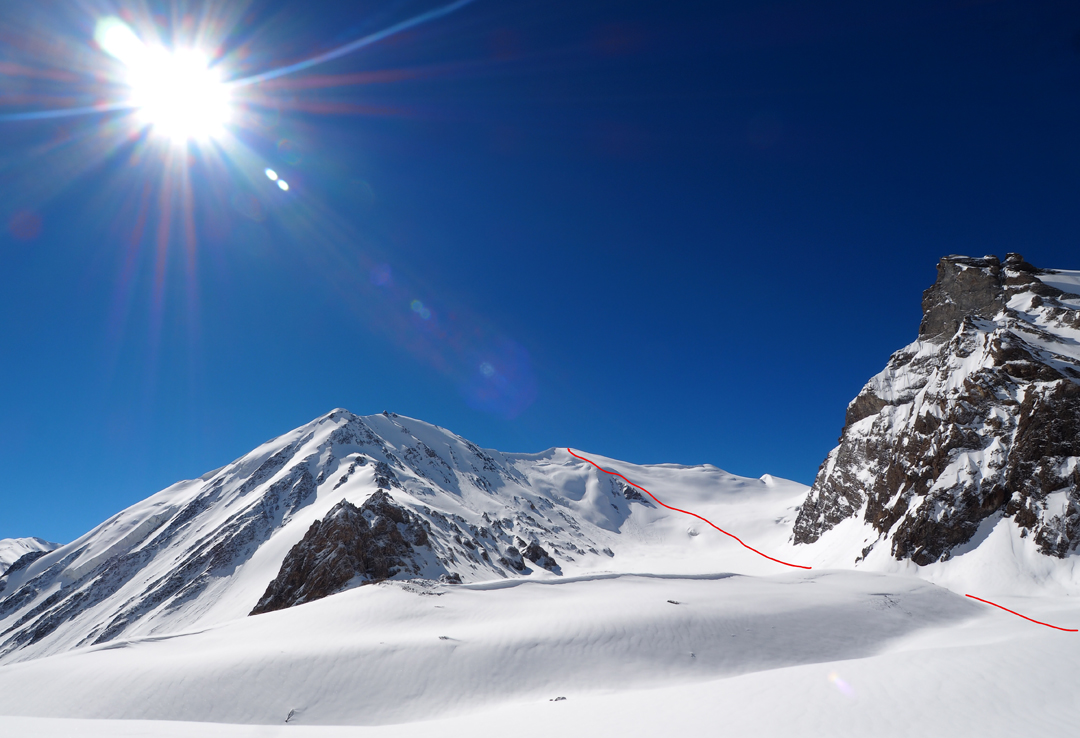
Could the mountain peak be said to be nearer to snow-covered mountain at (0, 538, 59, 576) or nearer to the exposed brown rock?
the exposed brown rock

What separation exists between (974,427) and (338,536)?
222 feet

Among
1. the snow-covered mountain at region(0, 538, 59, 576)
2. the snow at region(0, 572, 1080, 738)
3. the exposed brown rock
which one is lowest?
the snow at region(0, 572, 1080, 738)

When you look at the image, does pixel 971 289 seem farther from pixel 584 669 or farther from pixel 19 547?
pixel 19 547

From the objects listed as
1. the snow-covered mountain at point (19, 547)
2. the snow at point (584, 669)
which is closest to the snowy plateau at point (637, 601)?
the snow at point (584, 669)

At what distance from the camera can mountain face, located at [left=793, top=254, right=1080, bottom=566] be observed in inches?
1431

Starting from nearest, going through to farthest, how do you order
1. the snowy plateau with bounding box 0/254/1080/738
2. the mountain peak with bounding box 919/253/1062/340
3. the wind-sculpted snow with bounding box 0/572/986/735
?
the snowy plateau with bounding box 0/254/1080/738 → the wind-sculpted snow with bounding box 0/572/986/735 → the mountain peak with bounding box 919/253/1062/340

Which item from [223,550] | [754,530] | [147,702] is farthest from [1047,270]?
[223,550]

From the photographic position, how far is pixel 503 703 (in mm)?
16266

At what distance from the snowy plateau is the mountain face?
0.25 metres

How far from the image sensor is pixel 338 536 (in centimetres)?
5694

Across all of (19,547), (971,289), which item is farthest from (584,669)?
(19,547)

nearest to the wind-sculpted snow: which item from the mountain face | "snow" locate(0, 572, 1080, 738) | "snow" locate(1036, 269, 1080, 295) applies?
"snow" locate(0, 572, 1080, 738)

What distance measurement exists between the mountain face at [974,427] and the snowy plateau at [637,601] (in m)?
0.25

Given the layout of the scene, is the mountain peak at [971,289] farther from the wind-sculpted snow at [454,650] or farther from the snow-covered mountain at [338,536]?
the wind-sculpted snow at [454,650]
